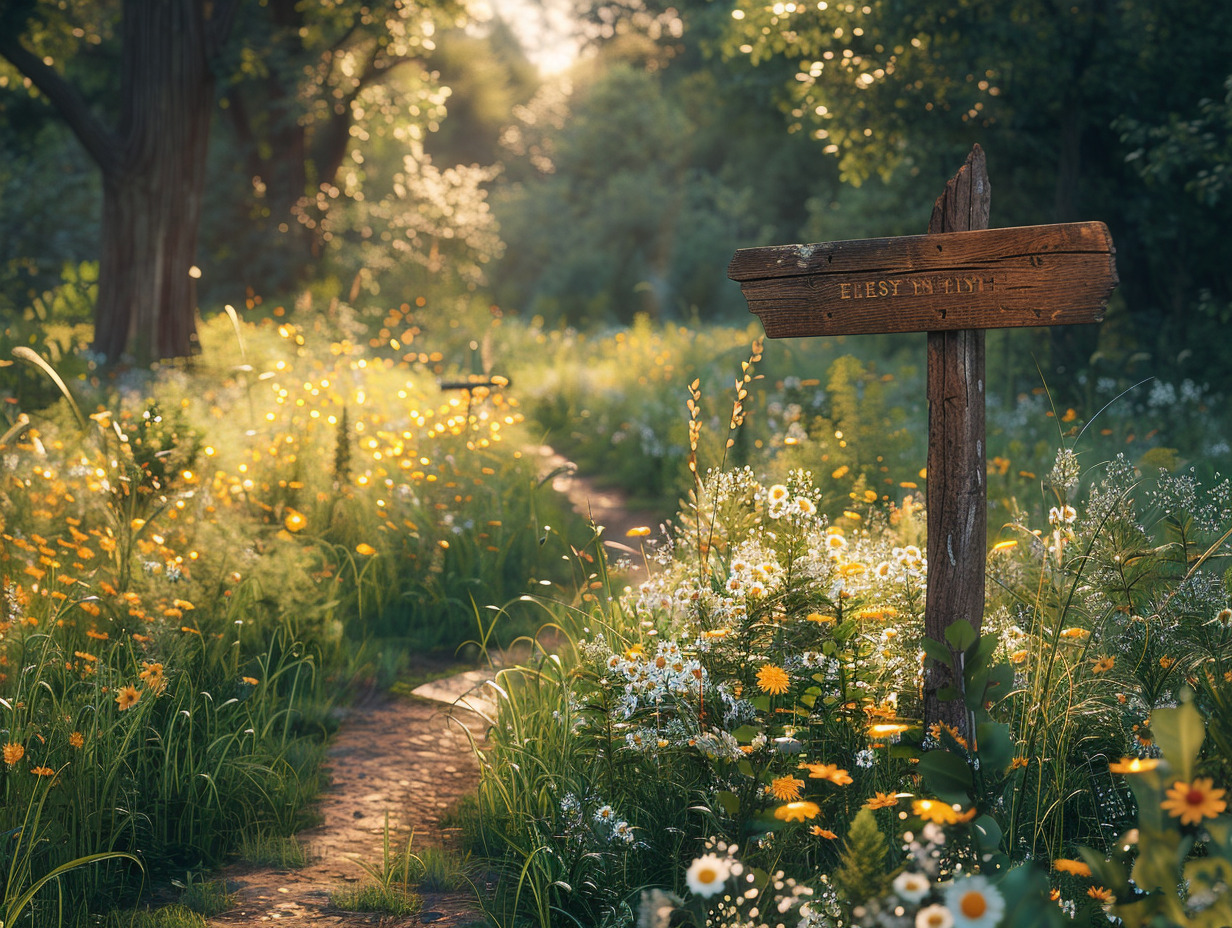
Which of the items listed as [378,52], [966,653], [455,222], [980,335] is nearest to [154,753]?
[966,653]

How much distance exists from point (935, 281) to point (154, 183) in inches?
369

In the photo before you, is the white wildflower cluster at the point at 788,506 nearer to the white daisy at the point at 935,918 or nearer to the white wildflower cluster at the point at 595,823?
the white wildflower cluster at the point at 595,823

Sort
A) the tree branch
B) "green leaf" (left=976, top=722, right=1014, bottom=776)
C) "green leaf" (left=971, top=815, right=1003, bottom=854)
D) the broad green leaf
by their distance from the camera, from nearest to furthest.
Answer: "green leaf" (left=971, top=815, right=1003, bottom=854), "green leaf" (left=976, top=722, right=1014, bottom=776), the broad green leaf, the tree branch

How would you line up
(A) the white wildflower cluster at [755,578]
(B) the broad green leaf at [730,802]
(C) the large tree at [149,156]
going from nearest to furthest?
(B) the broad green leaf at [730,802] < (A) the white wildflower cluster at [755,578] < (C) the large tree at [149,156]

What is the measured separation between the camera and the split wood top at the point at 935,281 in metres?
2.73

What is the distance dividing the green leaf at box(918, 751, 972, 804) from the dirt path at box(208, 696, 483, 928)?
1361mm

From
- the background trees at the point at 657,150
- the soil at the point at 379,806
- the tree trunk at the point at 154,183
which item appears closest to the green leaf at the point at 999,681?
the soil at the point at 379,806

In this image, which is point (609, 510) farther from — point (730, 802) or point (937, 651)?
point (937, 651)

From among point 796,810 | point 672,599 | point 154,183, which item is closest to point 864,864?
point 796,810

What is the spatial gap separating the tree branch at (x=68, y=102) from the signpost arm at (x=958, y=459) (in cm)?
947

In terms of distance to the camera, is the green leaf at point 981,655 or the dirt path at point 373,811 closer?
the green leaf at point 981,655

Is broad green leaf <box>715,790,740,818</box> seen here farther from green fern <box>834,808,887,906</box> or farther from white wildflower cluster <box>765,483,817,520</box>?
white wildflower cluster <box>765,483,817,520</box>

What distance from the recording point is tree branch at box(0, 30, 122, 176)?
9.47 m

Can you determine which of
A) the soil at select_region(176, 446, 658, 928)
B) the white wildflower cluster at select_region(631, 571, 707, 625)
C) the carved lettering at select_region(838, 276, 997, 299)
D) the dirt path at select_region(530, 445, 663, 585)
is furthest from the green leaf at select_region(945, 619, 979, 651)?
the dirt path at select_region(530, 445, 663, 585)
